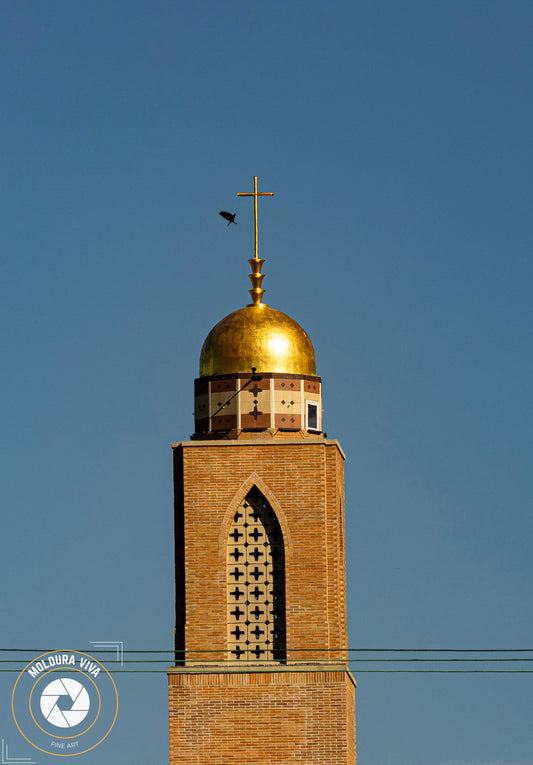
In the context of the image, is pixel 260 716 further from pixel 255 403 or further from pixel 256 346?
pixel 256 346

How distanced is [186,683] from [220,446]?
5135mm

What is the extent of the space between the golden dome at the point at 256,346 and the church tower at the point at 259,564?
0.03 meters

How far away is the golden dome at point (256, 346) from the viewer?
5878 centimetres

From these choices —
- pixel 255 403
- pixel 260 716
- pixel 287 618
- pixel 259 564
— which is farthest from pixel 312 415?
pixel 260 716

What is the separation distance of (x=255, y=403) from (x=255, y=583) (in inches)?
157

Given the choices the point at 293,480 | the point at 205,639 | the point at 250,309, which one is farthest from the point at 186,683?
the point at 250,309

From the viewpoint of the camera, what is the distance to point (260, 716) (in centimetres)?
5631

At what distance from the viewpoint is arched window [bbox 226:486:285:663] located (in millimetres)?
56969

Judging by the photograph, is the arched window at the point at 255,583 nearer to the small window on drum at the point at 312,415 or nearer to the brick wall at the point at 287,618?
the brick wall at the point at 287,618

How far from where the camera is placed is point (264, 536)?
57.7m

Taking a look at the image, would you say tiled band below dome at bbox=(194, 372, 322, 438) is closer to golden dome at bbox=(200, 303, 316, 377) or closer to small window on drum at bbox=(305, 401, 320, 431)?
small window on drum at bbox=(305, 401, 320, 431)

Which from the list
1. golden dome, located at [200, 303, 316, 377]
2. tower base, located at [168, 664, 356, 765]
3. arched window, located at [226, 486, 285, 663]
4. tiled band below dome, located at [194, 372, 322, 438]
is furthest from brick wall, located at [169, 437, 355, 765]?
golden dome, located at [200, 303, 316, 377]

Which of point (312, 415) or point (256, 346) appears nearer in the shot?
point (256, 346)

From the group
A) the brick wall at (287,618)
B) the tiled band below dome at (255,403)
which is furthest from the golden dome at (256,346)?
the brick wall at (287,618)
